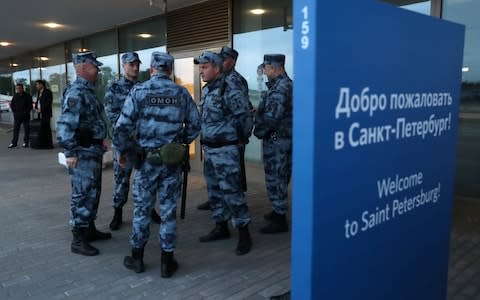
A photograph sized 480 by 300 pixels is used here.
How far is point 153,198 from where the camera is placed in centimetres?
311

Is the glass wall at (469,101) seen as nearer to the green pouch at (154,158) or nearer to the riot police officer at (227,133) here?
the riot police officer at (227,133)

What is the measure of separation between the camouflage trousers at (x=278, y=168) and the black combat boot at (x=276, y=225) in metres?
0.07

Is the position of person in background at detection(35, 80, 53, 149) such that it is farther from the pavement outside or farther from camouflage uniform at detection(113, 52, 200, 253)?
camouflage uniform at detection(113, 52, 200, 253)

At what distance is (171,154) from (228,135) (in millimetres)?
806

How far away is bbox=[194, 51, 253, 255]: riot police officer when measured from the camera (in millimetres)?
3559

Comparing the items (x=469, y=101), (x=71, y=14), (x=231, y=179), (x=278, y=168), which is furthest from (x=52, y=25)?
(x=469, y=101)

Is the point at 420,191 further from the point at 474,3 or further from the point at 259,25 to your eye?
the point at 259,25

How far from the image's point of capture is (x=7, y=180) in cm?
679

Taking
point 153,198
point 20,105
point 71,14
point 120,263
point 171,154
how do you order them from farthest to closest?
point 20,105, point 71,14, point 120,263, point 153,198, point 171,154

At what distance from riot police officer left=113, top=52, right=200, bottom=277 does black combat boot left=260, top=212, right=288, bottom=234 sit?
1222 mm

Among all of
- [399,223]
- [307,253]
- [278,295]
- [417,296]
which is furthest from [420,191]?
[278,295]

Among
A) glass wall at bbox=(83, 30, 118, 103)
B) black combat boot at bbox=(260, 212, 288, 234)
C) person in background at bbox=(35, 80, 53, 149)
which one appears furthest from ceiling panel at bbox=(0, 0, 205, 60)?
black combat boot at bbox=(260, 212, 288, 234)

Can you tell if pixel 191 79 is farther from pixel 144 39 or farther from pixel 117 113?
pixel 117 113

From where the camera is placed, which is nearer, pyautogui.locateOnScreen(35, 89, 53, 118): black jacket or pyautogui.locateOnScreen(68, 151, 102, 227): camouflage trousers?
pyautogui.locateOnScreen(68, 151, 102, 227): camouflage trousers
